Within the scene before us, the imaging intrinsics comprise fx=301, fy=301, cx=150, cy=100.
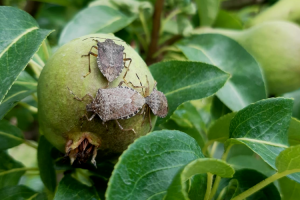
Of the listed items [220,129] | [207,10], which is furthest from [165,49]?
[220,129]

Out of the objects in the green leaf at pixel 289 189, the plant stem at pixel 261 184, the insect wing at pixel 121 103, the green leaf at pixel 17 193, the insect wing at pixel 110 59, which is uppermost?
the insect wing at pixel 110 59

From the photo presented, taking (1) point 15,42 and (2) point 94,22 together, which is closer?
(1) point 15,42

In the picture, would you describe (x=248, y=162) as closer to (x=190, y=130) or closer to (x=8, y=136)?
(x=190, y=130)

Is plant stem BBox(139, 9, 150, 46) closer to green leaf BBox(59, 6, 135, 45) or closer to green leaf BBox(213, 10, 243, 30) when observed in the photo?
green leaf BBox(59, 6, 135, 45)

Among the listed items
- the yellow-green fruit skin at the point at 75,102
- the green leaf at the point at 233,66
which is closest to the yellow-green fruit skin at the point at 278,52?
the green leaf at the point at 233,66

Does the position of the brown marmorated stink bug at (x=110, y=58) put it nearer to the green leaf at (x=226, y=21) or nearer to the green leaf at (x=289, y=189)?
the green leaf at (x=289, y=189)

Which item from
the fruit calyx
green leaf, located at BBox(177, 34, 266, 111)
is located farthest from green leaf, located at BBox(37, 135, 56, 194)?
green leaf, located at BBox(177, 34, 266, 111)
